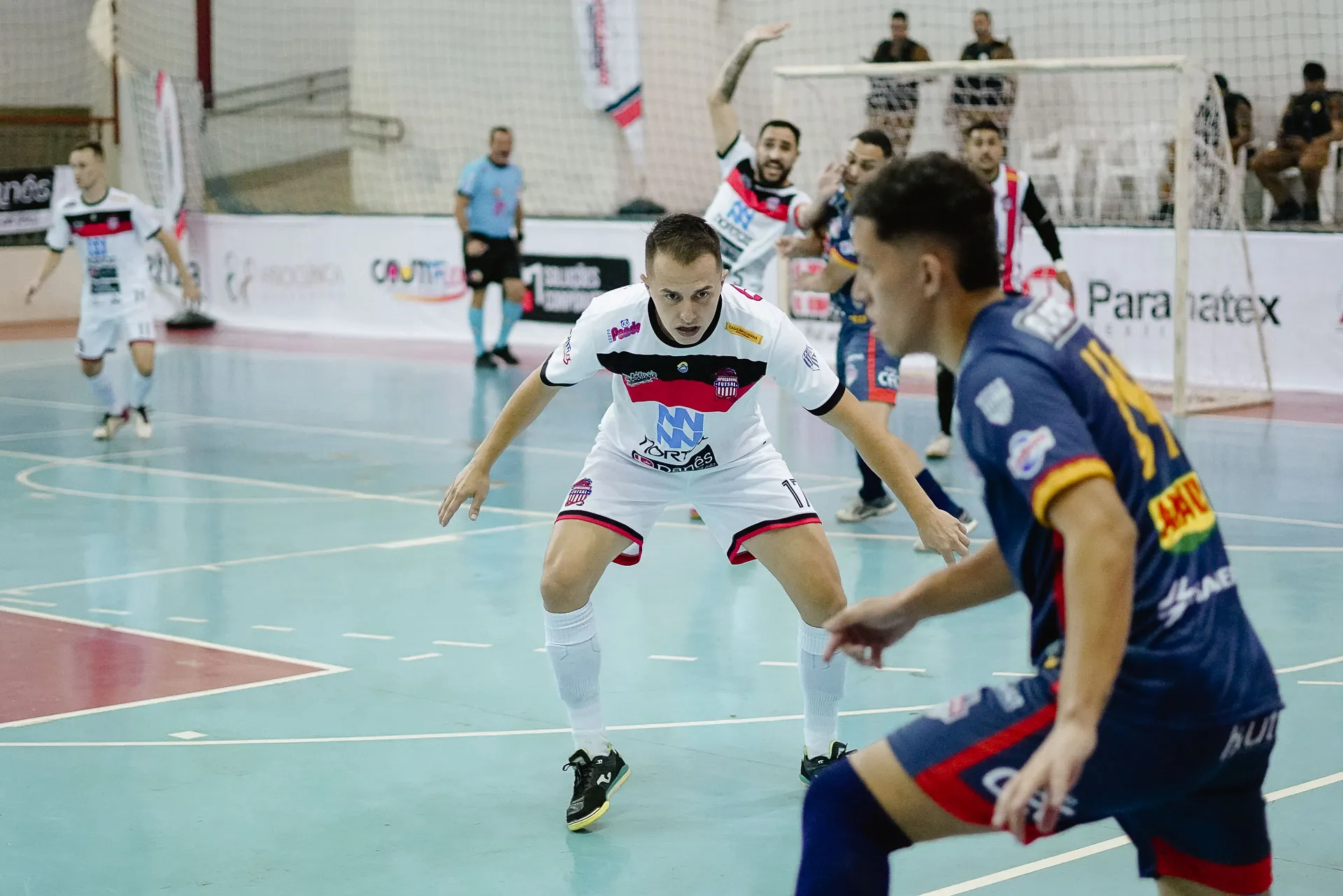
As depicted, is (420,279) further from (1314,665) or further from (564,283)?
(1314,665)

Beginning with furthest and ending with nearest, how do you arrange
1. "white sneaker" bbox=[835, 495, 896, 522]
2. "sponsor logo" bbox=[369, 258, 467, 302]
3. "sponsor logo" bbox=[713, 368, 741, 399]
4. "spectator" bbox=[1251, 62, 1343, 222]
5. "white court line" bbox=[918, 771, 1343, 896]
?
"sponsor logo" bbox=[369, 258, 467, 302] < "spectator" bbox=[1251, 62, 1343, 222] < "white sneaker" bbox=[835, 495, 896, 522] < "sponsor logo" bbox=[713, 368, 741, 399] < "white court line" bbox=[918, 771, 1343, 896]

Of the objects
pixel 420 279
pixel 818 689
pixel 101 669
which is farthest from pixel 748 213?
pixel 420 279

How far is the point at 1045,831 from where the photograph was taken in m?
2.53

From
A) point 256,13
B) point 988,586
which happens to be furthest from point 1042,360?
point 256,13

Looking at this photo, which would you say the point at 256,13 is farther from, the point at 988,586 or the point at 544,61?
the point at 988,586

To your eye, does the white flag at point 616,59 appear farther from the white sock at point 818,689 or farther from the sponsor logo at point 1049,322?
the sponsor logo at point 1049,322

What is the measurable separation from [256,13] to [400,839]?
860 inches

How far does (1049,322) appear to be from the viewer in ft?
8.59

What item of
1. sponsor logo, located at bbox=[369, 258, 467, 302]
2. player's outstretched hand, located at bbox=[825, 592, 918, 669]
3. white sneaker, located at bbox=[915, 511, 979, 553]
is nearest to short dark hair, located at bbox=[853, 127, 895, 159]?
white sneaker, located at bbox=[915, 511, 979, 553]

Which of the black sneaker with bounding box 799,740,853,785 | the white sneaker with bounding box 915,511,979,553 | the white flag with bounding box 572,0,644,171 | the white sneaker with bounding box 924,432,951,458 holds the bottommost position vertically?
the black sneaker with bounding box 799,740,853,785

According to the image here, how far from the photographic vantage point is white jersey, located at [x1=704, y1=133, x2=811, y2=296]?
399 inches

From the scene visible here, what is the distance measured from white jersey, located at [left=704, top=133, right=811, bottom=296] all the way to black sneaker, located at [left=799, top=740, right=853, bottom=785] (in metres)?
5.28

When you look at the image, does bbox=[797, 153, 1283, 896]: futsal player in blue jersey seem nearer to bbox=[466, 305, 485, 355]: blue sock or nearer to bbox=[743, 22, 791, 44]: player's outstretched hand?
bbox=[743, 22, 791, 44]: player's outstretched hand

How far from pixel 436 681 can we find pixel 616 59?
52.5ft
